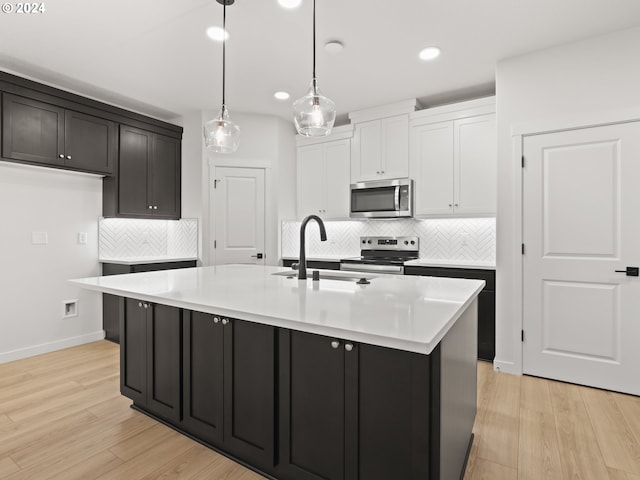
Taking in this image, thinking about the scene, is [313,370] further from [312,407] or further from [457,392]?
[457,392]

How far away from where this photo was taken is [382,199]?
420 centimetres

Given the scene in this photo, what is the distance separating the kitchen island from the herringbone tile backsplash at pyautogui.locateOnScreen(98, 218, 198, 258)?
233 cm

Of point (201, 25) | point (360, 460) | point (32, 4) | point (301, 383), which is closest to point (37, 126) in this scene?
point (32, 4)

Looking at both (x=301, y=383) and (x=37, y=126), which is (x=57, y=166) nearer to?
(x=37, y=126)

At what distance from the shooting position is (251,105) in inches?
170

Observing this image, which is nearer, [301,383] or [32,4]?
[301,383]

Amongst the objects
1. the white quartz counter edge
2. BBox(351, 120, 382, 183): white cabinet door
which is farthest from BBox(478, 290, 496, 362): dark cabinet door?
the white quartz counter edge

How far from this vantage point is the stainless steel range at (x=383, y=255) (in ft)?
12.9

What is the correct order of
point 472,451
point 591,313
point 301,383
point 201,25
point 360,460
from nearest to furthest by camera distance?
point 360,460 → point 301,383 → point 472,451 → point 201,25 → point 591,313

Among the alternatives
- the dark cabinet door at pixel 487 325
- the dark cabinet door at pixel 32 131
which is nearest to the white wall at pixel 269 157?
the dark cabinet door at pixel 32 131

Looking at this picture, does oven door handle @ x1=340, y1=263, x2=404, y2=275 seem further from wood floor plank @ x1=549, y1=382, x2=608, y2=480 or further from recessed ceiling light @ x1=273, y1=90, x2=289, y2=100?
recessed ceiling light @ x1=273, y1=90, x2=289, y2=100

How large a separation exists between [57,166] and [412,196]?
3644mm

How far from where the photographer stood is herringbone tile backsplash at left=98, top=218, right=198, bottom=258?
4.24 metres

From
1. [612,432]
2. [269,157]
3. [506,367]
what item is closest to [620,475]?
[612,432]
